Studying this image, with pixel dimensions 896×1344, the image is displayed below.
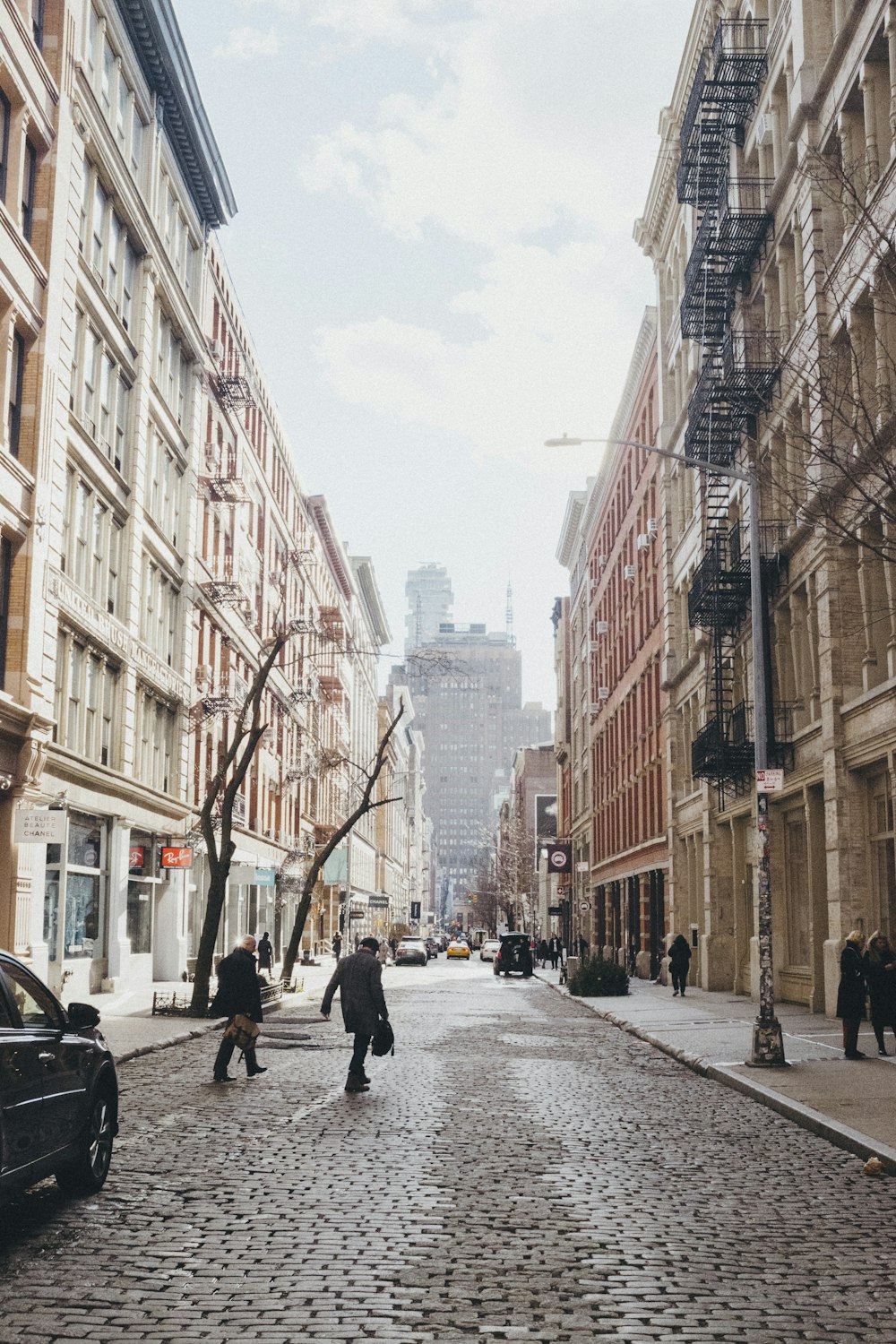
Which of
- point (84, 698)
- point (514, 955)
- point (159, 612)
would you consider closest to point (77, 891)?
point (84, 698)

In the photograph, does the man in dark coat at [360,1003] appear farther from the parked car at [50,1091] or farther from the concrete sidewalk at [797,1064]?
the parked car at [50,1091]

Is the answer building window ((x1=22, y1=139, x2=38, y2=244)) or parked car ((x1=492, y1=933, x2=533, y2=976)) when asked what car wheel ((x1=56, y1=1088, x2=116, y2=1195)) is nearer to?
building window ((x1=22, y1=139, x2=38, y2=244))

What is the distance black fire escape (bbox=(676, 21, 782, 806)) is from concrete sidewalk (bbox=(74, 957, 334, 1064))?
446 inches

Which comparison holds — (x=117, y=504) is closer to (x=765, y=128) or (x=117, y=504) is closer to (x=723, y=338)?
(x=723, y=338)

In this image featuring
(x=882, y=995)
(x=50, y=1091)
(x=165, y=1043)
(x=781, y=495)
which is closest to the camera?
(x=50, y=1091)

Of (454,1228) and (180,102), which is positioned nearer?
(454,1228)

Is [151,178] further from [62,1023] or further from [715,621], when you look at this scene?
[62,1023]

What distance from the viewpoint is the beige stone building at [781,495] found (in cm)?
2328

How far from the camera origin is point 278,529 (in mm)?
62250

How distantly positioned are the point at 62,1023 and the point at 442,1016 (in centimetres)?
2094

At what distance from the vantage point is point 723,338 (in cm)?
3444

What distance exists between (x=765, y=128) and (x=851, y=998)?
20.8 metres

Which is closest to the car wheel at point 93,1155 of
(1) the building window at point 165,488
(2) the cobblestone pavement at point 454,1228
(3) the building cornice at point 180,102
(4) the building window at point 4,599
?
(2) the cobblestone pavement at point 454,1228

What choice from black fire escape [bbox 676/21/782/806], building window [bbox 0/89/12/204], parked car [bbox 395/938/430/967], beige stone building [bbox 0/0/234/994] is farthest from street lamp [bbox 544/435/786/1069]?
parked car [bbox 395/938/430/967]
